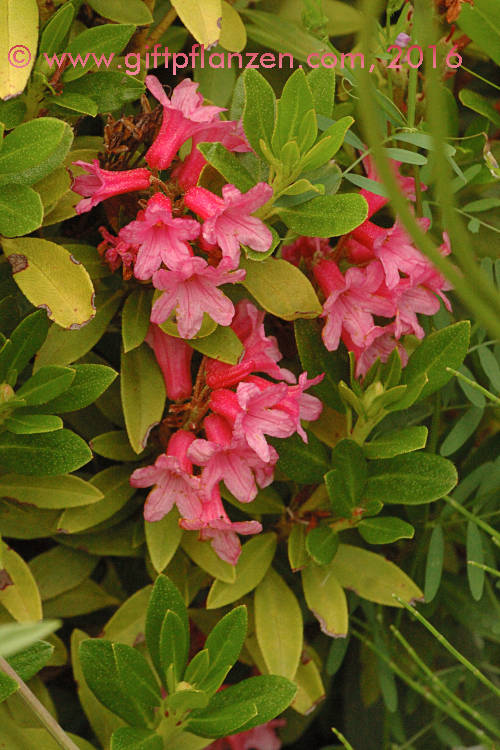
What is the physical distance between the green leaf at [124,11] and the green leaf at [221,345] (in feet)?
0.84

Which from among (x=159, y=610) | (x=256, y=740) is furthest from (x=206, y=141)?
(x=256, y=740)

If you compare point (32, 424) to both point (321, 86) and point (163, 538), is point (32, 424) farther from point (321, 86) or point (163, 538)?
point (321, 86)

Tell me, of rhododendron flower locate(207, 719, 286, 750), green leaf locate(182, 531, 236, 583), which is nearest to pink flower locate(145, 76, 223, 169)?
green leaf locate(182, 531, 236, 583)

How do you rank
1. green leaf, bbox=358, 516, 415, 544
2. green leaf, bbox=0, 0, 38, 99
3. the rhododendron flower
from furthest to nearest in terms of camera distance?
the rhododendron flower < green leaf, bbox=358, 516, 415, 544 < green leaf, bbox=0, 0, 38, 99

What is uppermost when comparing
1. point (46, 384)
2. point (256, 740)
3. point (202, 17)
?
point (202, 17)

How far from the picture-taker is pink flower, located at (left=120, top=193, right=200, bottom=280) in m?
0.56

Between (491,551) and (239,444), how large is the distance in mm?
336

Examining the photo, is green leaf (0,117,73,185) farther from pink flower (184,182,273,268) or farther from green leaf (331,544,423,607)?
green leaf (331,544,423,607)

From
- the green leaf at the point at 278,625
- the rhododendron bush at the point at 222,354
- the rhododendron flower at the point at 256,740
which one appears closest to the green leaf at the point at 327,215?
the rhododendron bush at the point at 222,354

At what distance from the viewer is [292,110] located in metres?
0.58

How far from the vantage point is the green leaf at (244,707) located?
0.58m

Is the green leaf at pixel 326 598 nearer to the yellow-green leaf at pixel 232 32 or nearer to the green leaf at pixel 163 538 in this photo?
the green leaf at pixel 163 538

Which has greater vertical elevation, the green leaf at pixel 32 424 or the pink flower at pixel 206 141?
the pink flower at pixel 206 141

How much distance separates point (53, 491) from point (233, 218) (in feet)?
0.86
